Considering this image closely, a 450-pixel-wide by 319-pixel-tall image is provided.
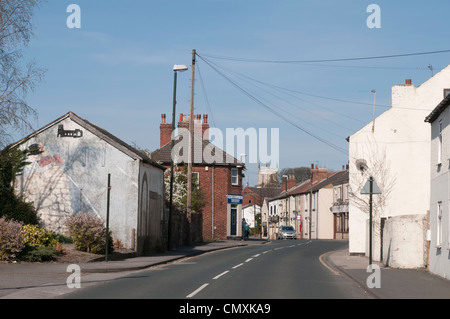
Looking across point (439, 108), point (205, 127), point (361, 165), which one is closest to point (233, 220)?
point (205, 127)

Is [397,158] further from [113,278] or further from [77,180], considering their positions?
[113,278]

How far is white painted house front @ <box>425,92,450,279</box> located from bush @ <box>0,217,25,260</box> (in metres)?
14.7

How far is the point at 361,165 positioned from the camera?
118 feet

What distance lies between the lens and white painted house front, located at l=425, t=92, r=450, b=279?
19.2 m

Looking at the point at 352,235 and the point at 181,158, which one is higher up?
the point at 181,158

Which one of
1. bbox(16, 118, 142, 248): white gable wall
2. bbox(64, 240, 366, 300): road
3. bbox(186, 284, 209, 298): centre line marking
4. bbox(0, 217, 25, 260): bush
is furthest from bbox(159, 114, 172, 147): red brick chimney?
bbox(186, 284, 209, 298): centre line marking

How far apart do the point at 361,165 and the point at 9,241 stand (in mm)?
21897

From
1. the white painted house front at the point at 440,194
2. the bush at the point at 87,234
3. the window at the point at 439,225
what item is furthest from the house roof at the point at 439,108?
the bush at the point at 87,234

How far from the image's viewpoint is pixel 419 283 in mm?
17391

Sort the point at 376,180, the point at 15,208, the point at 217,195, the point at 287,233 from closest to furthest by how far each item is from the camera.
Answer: the point at 15,208
the point at 376,180
the point at 217,195
the point at 287,233
